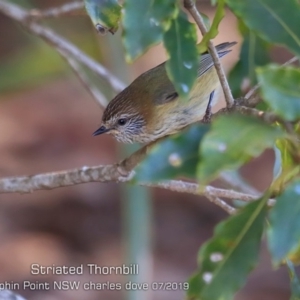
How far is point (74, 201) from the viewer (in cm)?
659

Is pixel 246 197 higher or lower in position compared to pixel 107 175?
lower

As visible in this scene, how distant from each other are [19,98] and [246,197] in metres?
5.47

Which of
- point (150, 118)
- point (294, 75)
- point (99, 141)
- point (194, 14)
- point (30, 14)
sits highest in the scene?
point (99, 141)

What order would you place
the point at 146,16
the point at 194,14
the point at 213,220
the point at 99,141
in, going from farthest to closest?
the point at 99,141
the point at 213,220
the point at 194,14
the point at 146,16

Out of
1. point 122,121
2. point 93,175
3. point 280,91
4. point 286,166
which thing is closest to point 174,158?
point 280,91

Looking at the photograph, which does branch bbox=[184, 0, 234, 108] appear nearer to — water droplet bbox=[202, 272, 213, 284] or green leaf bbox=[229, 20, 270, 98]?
water droplet bbox=[202, 272, 213, 284]

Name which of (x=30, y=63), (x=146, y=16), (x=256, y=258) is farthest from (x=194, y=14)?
(x=30, y=63)

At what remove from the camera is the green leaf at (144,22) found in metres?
1.68

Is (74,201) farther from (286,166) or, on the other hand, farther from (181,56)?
(181,56)

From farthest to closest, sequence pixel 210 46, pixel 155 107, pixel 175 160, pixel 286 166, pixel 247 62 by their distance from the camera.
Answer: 1. pixel 155 107
2. pixel 247 62
3. pixel 210 46
4. pixel 286 166
5. pixel 175 160

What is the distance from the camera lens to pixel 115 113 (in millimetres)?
3814

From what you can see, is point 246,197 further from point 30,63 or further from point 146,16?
point 30,63

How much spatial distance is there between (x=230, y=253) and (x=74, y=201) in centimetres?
499

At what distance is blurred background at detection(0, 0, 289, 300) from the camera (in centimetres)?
576
